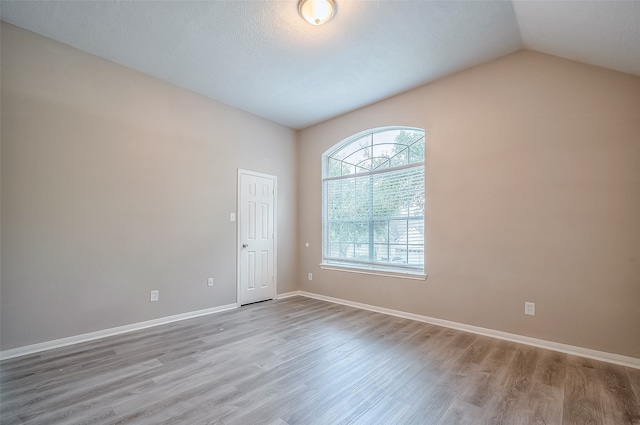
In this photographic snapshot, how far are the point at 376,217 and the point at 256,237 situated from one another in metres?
2.02

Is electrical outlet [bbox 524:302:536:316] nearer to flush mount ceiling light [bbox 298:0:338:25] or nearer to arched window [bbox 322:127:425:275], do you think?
arched window [bbox 322:127:425:275]

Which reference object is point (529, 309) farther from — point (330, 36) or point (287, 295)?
point (287, 295)

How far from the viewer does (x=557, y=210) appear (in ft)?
9.39

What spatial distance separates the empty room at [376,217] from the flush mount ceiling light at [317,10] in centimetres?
2

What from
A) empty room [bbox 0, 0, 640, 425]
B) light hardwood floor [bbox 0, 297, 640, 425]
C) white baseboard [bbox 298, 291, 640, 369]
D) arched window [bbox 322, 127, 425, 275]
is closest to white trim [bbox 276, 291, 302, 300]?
empty room [bbox 0, 0, 640, 425]

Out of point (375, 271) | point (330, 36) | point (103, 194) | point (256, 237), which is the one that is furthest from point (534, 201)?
point (103, 194)

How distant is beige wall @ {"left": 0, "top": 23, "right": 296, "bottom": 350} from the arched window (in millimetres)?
1725

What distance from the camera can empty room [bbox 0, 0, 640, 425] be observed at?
7.03 ft

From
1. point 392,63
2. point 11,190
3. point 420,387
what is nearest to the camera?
point 420,387

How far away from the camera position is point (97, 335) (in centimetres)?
312

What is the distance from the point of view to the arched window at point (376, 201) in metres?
3.99

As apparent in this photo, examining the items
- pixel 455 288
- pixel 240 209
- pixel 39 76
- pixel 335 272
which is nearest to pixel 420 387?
pixel 455 288

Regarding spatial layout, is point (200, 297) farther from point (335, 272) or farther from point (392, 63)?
point (392, 63)

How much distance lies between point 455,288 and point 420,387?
166cm
